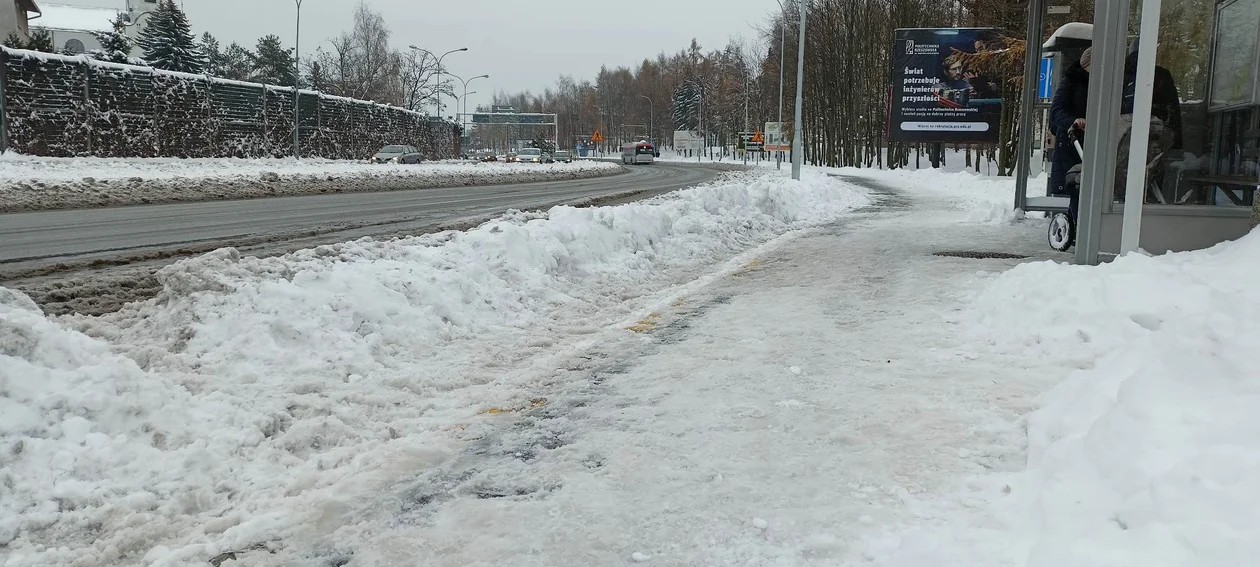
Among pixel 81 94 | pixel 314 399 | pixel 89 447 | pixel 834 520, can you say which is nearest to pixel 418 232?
pixel 314 399

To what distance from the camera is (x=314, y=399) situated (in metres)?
4.57

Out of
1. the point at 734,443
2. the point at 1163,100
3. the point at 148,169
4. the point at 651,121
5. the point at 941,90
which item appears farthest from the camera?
Answer: the point at 651,121

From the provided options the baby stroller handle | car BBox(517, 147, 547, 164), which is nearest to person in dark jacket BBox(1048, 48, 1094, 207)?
the baby stroller handle

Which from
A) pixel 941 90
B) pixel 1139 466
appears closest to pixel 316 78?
pixel 941 90

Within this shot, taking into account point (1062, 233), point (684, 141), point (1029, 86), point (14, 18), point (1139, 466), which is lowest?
point (1139, 466)

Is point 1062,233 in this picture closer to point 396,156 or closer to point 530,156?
point 396,156

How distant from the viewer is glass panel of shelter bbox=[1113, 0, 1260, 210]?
314 inches

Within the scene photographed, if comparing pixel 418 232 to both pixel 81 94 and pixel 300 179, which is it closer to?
pixel 300 179

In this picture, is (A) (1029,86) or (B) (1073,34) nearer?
(B) (1073,34)

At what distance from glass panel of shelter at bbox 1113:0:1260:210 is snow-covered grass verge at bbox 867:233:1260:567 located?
3.32 m

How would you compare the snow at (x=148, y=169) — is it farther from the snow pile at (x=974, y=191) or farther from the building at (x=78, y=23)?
the building at (x=78, y=23)

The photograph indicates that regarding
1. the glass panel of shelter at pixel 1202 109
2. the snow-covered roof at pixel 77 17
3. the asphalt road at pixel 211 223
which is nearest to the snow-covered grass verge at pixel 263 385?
the asphalt road at pixel 211 223

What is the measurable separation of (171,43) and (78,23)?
159 feet

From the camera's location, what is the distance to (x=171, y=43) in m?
59.2
